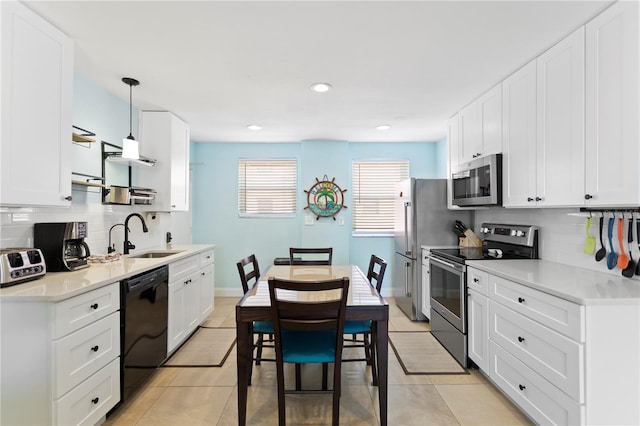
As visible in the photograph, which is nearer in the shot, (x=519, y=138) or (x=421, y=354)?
(x=519, y=138)

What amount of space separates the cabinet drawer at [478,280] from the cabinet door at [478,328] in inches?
1.7

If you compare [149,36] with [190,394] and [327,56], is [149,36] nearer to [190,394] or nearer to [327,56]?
[327,56]

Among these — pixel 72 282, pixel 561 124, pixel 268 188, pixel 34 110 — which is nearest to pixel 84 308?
pixel 72 282

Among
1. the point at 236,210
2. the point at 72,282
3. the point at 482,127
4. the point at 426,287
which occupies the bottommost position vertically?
the point at 426,287

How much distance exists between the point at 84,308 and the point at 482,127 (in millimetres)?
3411

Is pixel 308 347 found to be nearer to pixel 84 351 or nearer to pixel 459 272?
pixel 84 351

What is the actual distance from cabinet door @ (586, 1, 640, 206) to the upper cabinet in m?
3.21

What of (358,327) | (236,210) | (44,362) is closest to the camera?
(44,362)

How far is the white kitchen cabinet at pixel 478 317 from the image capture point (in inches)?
95.7

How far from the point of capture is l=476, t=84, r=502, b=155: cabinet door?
9.02 feet

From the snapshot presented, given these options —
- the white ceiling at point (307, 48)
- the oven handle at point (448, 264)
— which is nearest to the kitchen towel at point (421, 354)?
the oven handle at point (448, 264)

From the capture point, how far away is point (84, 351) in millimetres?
1784

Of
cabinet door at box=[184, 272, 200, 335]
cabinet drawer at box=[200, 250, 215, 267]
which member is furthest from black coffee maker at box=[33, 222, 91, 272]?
cabinet drawer at box=[200, 250, 215, 267]

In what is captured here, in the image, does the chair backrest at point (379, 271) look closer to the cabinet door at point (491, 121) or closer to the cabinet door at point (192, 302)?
the cabinet door at point (491, 121)
